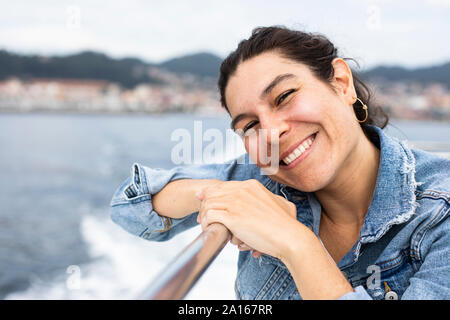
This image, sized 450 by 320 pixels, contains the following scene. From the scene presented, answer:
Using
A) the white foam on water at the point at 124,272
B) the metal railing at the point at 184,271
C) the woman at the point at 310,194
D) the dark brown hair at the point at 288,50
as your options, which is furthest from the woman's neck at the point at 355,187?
the white foam on water at the point at 124,272

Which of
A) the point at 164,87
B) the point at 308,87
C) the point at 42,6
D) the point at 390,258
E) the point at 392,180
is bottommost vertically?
the point at 164,87

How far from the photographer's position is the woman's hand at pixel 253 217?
78cm

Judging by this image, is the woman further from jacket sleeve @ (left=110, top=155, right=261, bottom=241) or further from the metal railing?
the metal railing

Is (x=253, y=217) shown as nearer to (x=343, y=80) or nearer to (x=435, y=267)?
(x=435, y=267)

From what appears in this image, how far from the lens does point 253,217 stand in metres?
0.80

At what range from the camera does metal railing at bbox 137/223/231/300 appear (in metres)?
0.46

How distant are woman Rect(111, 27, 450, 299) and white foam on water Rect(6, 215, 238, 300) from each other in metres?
1.87

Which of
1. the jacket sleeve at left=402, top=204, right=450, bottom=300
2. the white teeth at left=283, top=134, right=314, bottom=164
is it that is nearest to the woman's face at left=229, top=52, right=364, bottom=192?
the white teeth at left=283, top=134, right=314, bottom=164

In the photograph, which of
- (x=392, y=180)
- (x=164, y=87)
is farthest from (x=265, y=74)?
(x=164, y=87)

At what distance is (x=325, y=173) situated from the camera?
1007 millimetres

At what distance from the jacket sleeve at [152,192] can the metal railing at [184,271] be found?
0.65 meters

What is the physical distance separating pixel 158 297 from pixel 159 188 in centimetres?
83

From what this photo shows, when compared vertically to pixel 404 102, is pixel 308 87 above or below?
above

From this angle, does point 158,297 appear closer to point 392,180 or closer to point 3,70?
point 392,180
